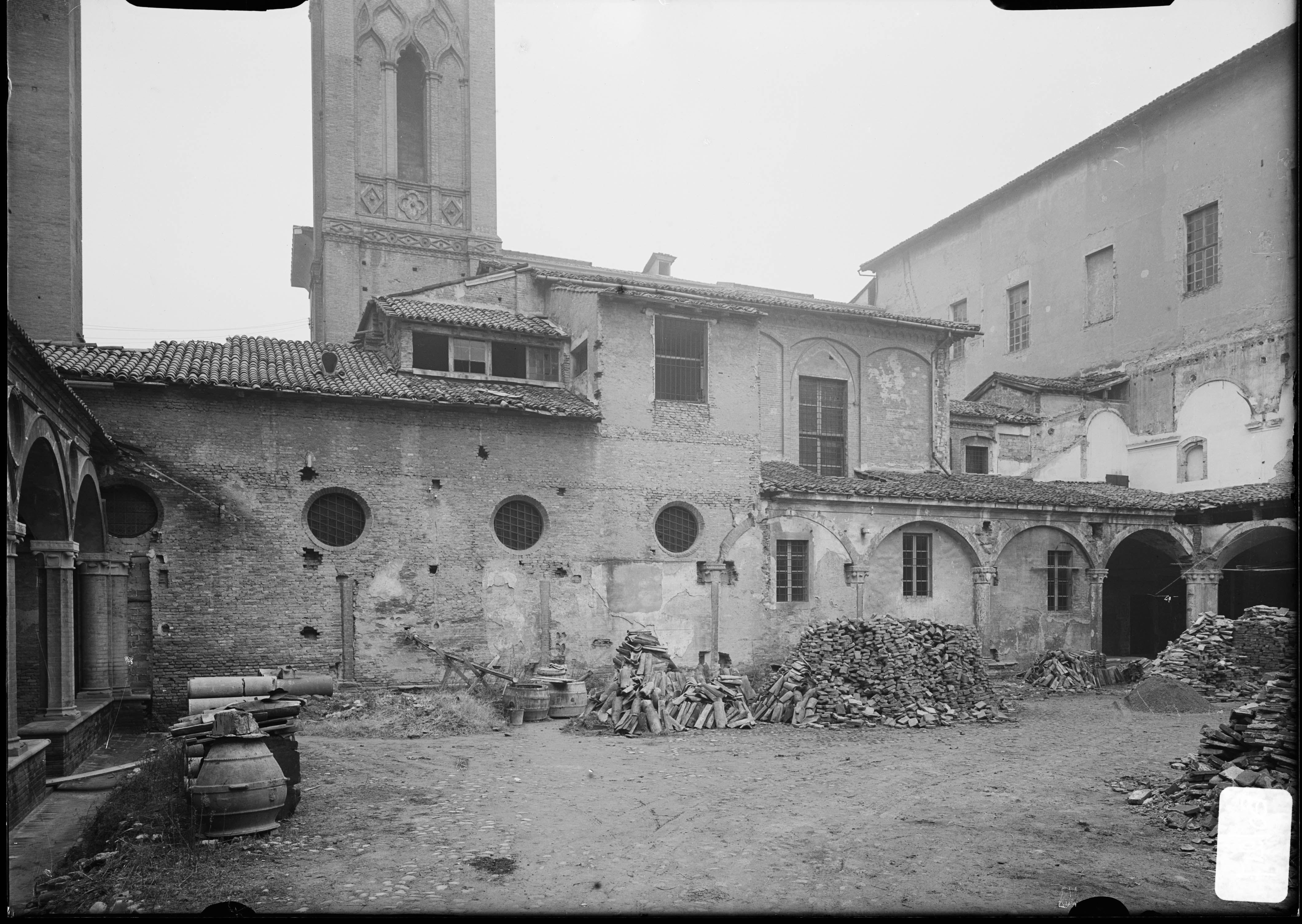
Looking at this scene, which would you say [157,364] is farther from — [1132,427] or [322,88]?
[1132,427]

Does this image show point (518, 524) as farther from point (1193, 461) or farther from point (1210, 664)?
point (1193, 461)

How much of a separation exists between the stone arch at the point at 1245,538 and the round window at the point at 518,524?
675 inches

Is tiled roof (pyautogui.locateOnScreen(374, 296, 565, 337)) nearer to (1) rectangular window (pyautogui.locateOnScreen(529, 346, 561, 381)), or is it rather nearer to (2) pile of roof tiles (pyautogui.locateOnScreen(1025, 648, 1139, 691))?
(1) rectangular window (pyautogui.locateOnScreen(529, 346, 561, 381))

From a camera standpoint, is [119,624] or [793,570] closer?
[119,624]

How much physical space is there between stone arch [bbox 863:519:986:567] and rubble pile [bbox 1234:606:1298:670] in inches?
216

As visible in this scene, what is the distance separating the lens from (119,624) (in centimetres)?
1441

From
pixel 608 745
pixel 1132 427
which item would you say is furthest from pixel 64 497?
pixel 1132 427

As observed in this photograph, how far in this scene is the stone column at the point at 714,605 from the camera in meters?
18.8

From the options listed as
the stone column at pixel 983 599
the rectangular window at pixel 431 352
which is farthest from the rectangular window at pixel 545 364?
the stone column at pixel 983 599

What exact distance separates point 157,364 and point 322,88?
1366cm

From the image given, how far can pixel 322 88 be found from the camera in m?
25.4

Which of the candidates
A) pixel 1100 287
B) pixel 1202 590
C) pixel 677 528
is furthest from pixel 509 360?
pixel 1100 287

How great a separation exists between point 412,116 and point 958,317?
21.1 meters

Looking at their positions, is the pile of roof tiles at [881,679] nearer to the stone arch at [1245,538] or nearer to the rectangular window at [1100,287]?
the stone arch at [1245,538]
